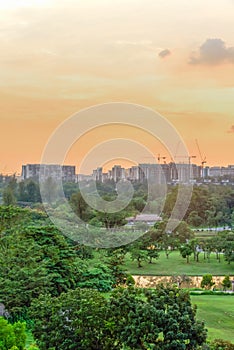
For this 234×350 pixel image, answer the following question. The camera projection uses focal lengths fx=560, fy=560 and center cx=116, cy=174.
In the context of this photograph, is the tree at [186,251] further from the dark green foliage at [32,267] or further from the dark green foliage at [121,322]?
the dark green foliage at [121,322]

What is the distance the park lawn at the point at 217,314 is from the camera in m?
13.5

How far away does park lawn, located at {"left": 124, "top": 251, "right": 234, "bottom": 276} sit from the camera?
78.8 feet

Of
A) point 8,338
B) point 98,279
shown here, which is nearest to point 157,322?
point 8,338

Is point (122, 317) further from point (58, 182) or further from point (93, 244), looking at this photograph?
point (58, 182)

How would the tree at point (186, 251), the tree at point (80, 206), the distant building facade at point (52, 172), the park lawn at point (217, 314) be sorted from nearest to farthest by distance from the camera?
the park lawn at point (217, 314) → the tree at point (186, 251) → the distant building facade at point (52, 172) → the tree at point (80, 206)

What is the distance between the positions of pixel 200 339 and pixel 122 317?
4.33 feet

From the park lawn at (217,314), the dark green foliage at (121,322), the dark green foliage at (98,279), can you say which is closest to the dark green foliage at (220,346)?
the dark green foliage at (121,322)

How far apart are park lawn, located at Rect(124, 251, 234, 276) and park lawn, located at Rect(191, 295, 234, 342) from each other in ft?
18.2

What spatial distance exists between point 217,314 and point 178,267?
964 cm

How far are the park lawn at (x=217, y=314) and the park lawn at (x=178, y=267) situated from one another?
5.55m

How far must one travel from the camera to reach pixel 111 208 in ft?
102

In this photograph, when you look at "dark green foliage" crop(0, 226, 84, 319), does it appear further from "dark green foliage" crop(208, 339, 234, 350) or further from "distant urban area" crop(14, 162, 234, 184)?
"distant urban area" crop(14, 162, 234, 184)

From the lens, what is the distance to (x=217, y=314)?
15445mm

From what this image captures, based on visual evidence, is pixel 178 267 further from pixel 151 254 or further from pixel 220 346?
pixel 220 346
